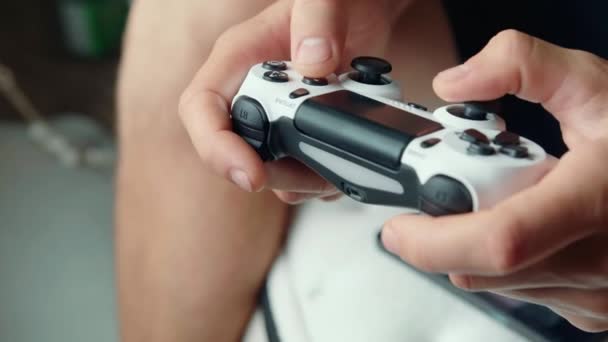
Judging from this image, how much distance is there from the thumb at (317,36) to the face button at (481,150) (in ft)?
0.34

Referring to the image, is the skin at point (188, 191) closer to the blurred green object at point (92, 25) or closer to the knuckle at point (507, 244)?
the knuckle at point (507, 244)

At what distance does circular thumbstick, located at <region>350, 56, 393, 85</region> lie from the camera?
1.24ft

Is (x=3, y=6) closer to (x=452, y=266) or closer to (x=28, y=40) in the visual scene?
(x=28, y=40)

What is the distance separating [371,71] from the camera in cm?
38

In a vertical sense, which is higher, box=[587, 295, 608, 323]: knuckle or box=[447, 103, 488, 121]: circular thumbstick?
box=[447, 103, 488, 121]: circular thumbstick

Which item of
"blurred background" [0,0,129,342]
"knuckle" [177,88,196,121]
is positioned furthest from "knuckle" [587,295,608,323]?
"blurred background" [0,0,129,342]

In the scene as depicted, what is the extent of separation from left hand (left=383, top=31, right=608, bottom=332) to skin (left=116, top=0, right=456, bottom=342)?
11cm

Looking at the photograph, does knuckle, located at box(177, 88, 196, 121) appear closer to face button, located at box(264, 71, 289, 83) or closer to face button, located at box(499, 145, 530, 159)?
face button, located at box(264, 71, 289, 83)

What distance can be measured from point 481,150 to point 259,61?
0.17 metres

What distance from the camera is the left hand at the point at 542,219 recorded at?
0.89 feet

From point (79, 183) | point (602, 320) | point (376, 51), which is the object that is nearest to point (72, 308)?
point (79, 183)

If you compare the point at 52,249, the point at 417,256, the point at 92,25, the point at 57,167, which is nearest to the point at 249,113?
the point at 417,256

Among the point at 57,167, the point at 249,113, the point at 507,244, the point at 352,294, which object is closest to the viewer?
the point at 507,244

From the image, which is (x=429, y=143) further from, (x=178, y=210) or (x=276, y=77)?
(x=178, y=210)
